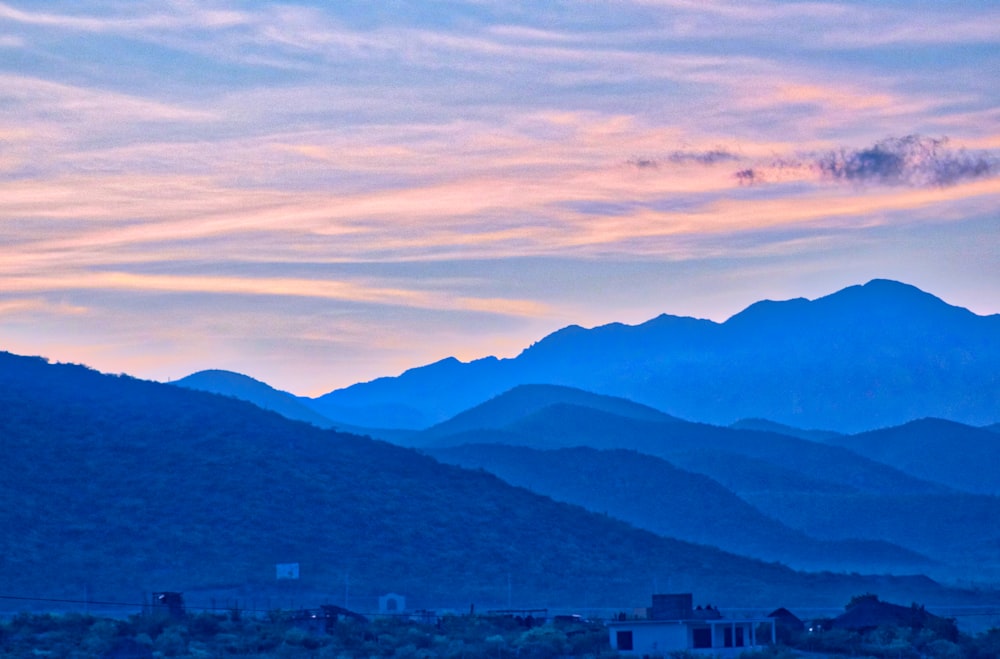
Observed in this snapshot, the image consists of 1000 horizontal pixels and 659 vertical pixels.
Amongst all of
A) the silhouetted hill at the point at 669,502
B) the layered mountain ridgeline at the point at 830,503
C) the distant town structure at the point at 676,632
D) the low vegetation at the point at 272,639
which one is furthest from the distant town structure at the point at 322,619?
the layered mountain ridgeline at the point at 830,503

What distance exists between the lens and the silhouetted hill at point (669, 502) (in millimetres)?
145500

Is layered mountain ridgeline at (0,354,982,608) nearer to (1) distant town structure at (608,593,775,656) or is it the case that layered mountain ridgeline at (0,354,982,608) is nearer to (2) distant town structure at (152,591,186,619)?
(2) distant town structure at (152,591,186,619)

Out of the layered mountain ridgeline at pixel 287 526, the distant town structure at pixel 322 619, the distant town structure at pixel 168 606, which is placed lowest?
the distant town structure at pixel 322 619

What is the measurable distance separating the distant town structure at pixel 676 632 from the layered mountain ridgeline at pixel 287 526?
1550 inches

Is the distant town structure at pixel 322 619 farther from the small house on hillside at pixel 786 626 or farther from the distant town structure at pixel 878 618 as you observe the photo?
the distant town structure at pixel 878 618

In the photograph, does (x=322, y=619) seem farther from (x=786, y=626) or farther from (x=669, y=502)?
(x=669, y=502)

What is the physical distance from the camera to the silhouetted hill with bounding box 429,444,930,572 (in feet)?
477

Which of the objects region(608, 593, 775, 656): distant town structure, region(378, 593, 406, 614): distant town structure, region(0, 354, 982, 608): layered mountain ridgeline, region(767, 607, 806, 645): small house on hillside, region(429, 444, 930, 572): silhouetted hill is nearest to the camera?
region(608, 593, 775, 656): distant town structure

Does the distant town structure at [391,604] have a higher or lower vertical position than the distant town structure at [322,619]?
higher

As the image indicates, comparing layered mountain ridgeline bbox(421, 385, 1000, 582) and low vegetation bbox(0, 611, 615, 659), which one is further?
layered mountain ridgeline bbox(421, 385, 1000, 582)

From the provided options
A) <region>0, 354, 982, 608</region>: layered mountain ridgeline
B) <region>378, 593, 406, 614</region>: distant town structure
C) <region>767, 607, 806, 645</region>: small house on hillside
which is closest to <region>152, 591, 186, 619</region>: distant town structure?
<region>378, 593, 406, 614</region>: distant town structure

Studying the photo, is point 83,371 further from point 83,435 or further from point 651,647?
point 651,647

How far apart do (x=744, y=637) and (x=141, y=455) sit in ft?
229

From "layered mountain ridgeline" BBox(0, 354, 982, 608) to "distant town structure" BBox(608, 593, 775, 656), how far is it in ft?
129
